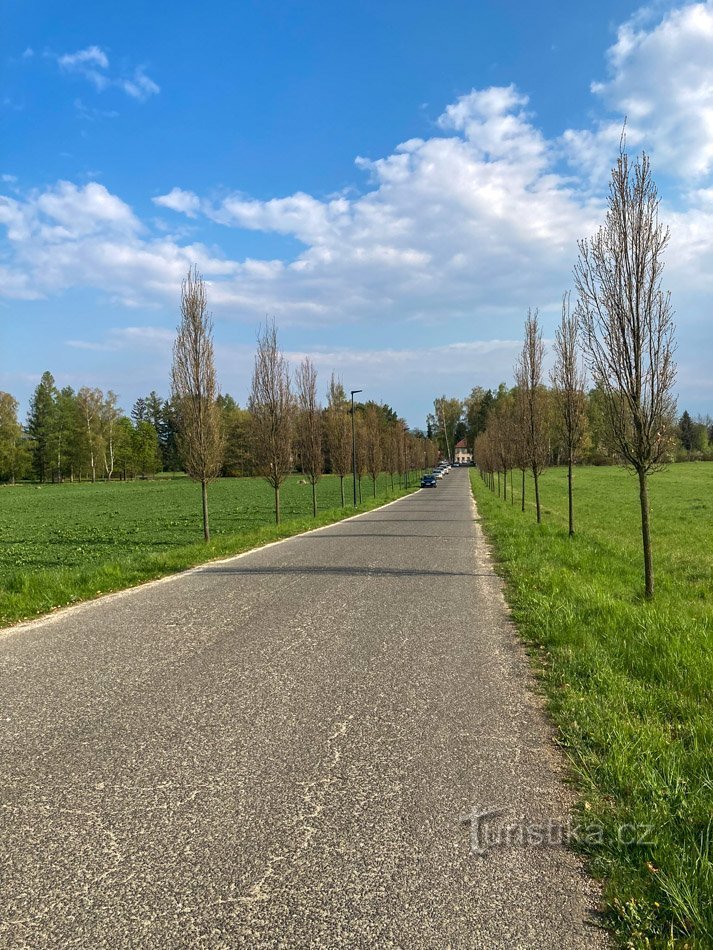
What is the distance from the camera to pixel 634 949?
220cm

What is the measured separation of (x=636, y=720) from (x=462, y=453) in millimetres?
155440

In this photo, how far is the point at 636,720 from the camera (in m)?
4.22

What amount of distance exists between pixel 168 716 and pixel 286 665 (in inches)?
53.7

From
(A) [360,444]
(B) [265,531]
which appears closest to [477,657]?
(B) [265,531]

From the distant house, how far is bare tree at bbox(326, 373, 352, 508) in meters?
124

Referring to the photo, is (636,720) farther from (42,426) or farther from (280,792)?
(42,426)

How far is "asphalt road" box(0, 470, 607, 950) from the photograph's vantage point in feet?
7.76

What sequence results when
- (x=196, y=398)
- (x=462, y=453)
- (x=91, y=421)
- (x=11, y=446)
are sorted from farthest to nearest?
1. (x=462, y=453)
2. (x=91, y=421)
3. (x=11, y=446)
4. (x=196, y=398)

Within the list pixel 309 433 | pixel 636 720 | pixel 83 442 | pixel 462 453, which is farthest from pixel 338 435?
pixel 462 453

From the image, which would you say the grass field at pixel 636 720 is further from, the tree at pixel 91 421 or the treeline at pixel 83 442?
the tree at pixel 91 421

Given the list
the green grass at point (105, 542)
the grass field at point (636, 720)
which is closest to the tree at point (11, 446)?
the green grass at point (105, 542)

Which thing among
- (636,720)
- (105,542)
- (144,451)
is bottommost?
(105,542)

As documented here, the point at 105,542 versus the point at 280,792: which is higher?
the point at 280,792

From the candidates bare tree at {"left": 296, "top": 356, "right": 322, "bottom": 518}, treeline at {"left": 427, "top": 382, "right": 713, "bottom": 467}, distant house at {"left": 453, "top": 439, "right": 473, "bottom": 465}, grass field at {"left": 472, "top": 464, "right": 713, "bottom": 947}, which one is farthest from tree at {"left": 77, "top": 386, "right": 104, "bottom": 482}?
distant house at {"left": 453, "top": 439, "right": 473, "bottom": 465}
